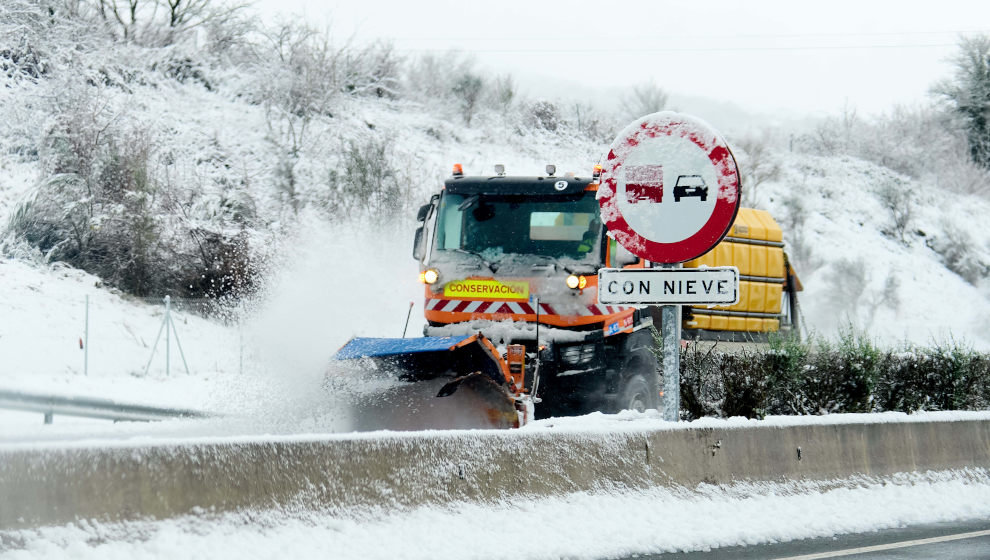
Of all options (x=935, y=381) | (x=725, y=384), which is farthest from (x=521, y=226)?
(x=935, y=381)

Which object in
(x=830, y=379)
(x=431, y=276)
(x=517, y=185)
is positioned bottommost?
(x=830, y=379)

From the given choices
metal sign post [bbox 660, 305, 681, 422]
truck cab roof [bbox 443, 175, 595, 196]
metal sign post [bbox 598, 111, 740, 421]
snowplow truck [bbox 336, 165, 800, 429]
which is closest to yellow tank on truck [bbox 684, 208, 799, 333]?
snowplow truck [bbox 336, 165, 800, 429]

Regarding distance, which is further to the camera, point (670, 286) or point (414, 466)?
point (670, 286)

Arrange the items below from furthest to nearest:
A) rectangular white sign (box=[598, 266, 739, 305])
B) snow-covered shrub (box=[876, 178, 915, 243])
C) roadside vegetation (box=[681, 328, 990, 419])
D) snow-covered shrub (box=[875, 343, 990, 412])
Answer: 1. snow-covered shrub (box=[876, 178, 915, 243])
2. snow-covered shrub (box=[875, 343, 990, 412])
3. roadside vegetation (box=[681, 328, 990, 419])
4. rectangular white sign (box=[598, 266, 739, 305])

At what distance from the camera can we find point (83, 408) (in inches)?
529

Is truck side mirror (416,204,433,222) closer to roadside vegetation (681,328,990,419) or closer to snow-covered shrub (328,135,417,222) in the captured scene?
roadside vegetation (681,328,990,419)

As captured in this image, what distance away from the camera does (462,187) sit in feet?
45.3

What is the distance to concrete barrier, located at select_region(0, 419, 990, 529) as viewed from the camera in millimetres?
4859

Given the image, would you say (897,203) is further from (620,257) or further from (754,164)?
(620,257)

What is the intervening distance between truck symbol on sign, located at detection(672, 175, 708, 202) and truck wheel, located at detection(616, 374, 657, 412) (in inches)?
221

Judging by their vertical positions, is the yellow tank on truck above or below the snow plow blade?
above

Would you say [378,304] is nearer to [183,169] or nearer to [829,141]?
[183,169]

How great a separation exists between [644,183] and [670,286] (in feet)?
2.38

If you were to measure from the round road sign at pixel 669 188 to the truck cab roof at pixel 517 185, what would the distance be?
5299 millimetres
